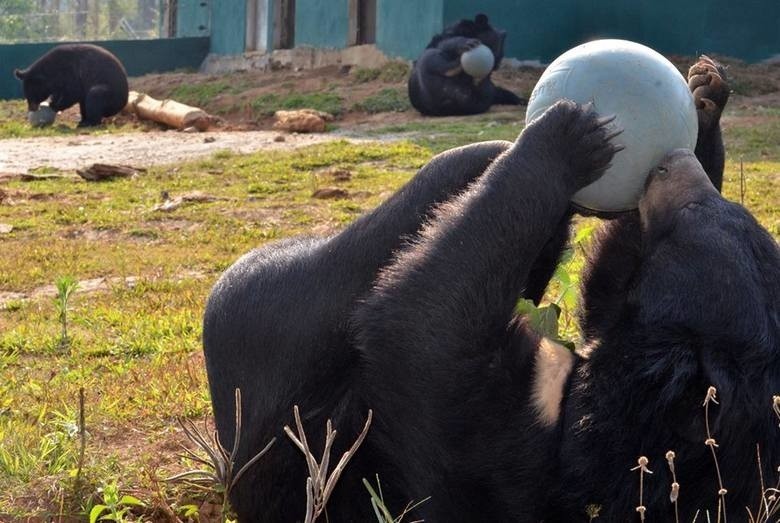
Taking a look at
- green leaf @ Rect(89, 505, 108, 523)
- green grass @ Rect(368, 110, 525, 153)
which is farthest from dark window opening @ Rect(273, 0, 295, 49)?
green leaf @ Rect(89, 505, 108, 523)

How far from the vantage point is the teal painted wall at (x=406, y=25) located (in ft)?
68.7

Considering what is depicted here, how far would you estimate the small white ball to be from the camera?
21078 millimetres

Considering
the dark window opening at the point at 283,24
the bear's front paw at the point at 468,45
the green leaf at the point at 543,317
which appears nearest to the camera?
the green leaf at the point at 543,317

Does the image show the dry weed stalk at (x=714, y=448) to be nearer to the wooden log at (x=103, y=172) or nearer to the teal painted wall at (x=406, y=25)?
the wooden log at (x=103, y=172)

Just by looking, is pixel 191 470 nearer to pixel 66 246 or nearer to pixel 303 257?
pixel 303 257

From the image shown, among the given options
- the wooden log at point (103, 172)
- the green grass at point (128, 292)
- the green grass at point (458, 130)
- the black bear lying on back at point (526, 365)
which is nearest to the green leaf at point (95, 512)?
the green grass at point (128, 292)

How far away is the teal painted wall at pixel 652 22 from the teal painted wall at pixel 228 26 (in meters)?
9.59

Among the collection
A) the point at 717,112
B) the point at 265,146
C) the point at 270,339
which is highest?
the point at 717,112

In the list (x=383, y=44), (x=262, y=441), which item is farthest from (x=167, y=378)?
(x=383, y=44)

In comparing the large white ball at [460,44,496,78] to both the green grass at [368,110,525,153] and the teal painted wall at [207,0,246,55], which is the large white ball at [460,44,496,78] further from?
the teal painted wall at [207,0,246,55]

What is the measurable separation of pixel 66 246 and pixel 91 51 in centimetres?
1504

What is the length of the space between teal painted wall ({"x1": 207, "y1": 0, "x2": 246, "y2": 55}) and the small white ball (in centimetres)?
795

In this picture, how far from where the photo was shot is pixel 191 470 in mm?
3998

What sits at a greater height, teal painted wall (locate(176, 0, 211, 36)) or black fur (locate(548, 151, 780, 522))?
black fur (locate(548, 151, 780, 522))
